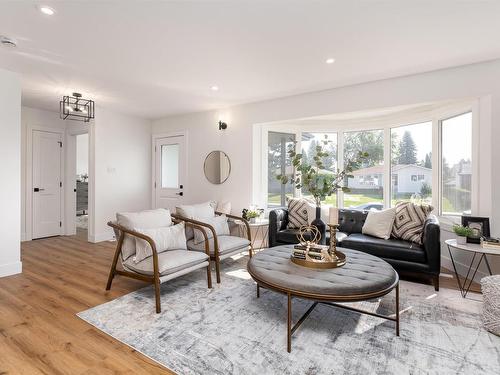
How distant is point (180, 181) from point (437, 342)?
468cm

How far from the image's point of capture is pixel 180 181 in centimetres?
550

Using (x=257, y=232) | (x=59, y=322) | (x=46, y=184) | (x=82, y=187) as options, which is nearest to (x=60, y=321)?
(x=59, y=322)

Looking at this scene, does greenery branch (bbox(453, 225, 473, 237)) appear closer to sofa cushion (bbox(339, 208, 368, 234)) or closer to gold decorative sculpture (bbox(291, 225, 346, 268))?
sofa cushion (bbox(339, 208, 368, 234))

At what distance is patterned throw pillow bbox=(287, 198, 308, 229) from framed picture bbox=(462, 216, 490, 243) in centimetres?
188

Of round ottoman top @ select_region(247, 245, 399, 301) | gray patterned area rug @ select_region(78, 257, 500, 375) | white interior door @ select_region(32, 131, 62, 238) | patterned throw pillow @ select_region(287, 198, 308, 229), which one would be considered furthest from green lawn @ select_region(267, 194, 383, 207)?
white interior door @ select_region(32, 131, 62, 238)

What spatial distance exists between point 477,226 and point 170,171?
5046 mm

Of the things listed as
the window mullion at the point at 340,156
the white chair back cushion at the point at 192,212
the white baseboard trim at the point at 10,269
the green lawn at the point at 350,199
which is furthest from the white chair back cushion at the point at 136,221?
the window mullion at the point at 340,156

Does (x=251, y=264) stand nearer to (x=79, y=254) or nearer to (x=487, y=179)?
(x=487, y=179)

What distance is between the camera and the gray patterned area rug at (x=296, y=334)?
173cm

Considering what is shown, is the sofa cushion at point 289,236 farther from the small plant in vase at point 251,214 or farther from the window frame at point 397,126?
the window frame at point 397,126

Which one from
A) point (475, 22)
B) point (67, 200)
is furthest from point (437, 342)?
point (67, 200)

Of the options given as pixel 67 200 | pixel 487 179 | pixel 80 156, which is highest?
pixel 80 156

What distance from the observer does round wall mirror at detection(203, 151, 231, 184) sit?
4910 millimetres

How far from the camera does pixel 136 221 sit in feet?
9.36
